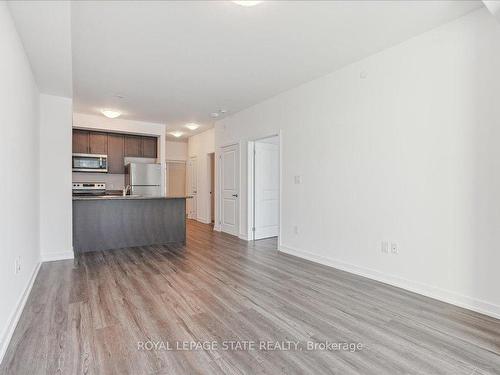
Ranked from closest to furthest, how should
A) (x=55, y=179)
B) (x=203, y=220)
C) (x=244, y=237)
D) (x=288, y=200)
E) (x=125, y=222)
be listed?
(x=55, y=179), (x=288, y=200), (x=125, y=222), (x=244, y=237), (x=203, y=220)

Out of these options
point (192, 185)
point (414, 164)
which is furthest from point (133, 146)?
point (414, 164)

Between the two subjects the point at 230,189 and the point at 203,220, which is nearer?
the point at 230,189

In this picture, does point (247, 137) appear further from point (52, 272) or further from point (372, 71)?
point (52, 272)

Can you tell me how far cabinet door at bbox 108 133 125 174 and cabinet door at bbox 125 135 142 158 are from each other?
0.36ft

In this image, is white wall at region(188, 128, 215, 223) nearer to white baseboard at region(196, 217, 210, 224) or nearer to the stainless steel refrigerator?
white baseboard at region(196, 217, 210, 224)

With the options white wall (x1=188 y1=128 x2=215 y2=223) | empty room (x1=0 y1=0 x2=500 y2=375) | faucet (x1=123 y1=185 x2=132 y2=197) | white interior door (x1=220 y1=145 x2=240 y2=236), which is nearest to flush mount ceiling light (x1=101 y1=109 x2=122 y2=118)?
empty room (x1=0 y1=0 x2=500 y2=375)

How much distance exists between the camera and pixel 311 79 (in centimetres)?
409

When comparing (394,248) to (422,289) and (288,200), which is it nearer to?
(422,289)

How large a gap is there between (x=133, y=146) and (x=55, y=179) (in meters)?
2.90

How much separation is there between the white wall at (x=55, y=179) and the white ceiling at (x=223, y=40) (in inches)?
17.7

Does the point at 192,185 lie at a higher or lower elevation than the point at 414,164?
lower

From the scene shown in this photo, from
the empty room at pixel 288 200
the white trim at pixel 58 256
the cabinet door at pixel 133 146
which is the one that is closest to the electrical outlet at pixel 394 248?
the empty room at pixel 288 200

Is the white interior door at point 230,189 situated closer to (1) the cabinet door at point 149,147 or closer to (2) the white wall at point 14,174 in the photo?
(1) the cabinet door at point 149,147

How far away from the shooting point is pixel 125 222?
504 centimetres
